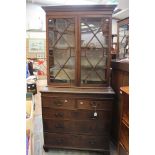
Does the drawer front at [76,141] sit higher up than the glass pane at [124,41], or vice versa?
the glass pane at [124,41]

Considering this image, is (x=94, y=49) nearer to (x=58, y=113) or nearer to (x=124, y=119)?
(x=58, y=113)

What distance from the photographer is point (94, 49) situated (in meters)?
2.61

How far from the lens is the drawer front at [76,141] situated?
2.50 m

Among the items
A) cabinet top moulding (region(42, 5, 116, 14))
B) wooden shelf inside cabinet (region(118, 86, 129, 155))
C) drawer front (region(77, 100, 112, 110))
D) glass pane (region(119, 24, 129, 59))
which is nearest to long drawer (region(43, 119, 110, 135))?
drawer front (region(77, 100, 112, 110))

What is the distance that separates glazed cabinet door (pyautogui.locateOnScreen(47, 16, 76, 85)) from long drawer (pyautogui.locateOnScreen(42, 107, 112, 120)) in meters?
0.39

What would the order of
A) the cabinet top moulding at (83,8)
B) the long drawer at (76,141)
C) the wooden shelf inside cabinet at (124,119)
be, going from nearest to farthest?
the wooden shelf inside cabinet at (124,119) → the cabinet top moulding at (83,8) → the long drawer at (76,141)

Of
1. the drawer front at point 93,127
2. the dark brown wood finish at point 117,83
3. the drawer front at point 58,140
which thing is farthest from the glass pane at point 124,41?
the drawer front at point 58,140

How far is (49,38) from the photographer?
260cm

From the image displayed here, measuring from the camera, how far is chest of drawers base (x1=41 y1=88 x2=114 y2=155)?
2.41m

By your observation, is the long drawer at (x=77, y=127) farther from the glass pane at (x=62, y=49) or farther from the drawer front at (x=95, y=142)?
the glass pane at (x=62, y=49)

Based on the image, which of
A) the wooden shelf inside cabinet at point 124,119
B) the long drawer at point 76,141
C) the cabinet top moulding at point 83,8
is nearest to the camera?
the wooden shelf inside cabinet at point 124,119

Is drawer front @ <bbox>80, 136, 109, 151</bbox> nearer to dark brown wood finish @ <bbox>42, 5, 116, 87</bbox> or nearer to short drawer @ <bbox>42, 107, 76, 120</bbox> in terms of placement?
short drawer @ <bbox>42, 107, 76, 120</bbox>
